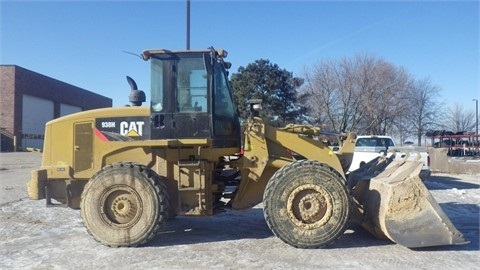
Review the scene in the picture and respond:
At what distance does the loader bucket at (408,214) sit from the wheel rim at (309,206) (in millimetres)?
755

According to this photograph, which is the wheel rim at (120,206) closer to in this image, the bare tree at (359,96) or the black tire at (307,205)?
the black tire at (307,205)

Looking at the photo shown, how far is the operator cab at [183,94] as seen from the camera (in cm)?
693

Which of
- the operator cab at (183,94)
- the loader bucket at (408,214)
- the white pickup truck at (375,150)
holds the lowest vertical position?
the loader bucket at (408,214)

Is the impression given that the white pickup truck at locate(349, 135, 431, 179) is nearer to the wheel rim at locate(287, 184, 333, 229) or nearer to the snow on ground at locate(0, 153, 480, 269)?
the snow on ground at locate(0, 153, 480, 269)

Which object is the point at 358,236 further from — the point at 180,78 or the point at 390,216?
the point at 180,78

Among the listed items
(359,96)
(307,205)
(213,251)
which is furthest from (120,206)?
(359,96)

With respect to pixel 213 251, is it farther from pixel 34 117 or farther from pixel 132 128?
pixel 34 117

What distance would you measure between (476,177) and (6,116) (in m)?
39.4

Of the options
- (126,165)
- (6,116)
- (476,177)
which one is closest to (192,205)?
(126,165)

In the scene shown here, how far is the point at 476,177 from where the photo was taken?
18.9 meters

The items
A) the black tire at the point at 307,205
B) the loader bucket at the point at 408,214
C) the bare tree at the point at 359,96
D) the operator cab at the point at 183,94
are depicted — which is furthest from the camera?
the bare tree at the point at 359,96

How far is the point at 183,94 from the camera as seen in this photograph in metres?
6.97

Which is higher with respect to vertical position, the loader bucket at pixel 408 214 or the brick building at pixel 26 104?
the brick building at pixel 26 104

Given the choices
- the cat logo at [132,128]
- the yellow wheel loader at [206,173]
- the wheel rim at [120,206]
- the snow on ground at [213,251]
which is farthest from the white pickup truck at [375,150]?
the wheel rim at [120,206]
